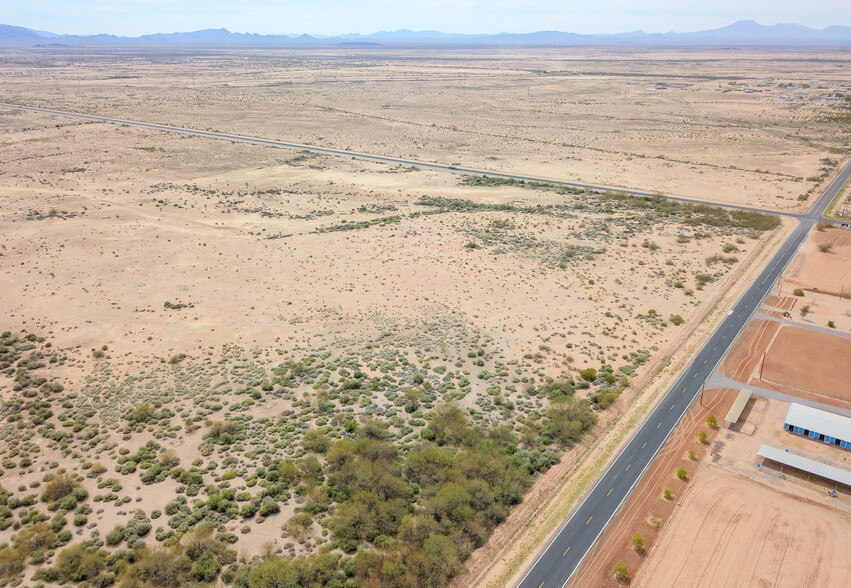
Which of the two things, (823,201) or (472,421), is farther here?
(823,201)

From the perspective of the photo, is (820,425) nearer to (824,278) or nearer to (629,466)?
(629,466)

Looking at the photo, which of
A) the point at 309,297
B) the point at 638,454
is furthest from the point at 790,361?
the point at 309,297

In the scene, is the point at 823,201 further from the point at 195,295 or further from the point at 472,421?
the point at 195,295

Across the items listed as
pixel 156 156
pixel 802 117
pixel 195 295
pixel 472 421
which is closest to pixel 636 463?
pixel 472 421

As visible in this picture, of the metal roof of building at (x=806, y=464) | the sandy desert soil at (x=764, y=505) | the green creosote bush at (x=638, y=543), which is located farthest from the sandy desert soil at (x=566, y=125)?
the green creosote bush at (x=638, y=543)

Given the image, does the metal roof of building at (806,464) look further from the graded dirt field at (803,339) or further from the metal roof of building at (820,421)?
the graded dirt field at (803,339)

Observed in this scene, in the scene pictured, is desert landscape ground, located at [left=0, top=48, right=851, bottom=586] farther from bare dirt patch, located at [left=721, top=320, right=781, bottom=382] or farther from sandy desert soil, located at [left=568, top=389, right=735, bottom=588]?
sandy desert soil, located at [left=568, top=389, right=735, bottom=588]

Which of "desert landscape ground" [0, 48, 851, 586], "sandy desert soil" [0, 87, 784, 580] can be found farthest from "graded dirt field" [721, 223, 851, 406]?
"sandy desert soil" [0, 87, 784, 580]
